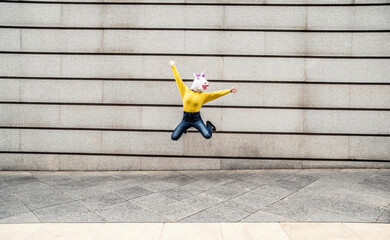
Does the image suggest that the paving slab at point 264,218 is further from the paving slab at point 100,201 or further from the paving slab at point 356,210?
the paving slab at point 100,201

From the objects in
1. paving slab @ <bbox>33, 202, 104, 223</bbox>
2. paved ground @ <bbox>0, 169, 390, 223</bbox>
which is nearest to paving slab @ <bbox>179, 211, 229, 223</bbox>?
paved ground @ <bbox>0, 169, 390, 223</bbox>

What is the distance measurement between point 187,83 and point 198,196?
10.6ft

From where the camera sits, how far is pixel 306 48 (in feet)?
20.4

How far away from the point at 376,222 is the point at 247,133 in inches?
134

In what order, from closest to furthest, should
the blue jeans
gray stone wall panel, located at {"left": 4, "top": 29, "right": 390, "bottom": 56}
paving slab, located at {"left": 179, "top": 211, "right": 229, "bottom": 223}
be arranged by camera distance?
paving slab, located at {"left": 179, "top": 211, "right": 229, "bottom": 223}, the blue jeans, gray stone wall panel, located at {"left": 4, "top": 29, "right": 390, "bottom": 56}

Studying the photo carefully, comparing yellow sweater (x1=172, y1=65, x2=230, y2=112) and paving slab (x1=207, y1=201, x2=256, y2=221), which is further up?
yellow sweater (x1=172, y1=65, x2=230, y2=112)

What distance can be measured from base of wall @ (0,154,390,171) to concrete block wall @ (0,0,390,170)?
3cm

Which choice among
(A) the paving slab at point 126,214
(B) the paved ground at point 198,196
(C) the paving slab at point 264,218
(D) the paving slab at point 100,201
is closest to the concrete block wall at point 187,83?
(B) the paved ground at point 198,196

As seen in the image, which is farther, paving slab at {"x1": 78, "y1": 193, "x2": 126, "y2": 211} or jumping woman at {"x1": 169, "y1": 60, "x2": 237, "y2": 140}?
jumping woman at {"x1": 169, "y1": 60, "x2": 237, "y2": 140}
